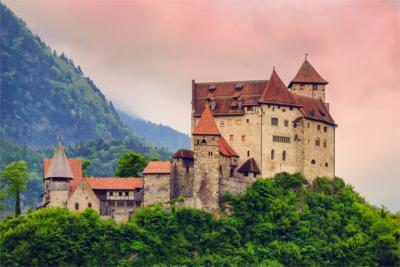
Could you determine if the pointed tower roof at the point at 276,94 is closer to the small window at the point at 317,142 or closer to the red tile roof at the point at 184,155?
the small window at the point at 317,142

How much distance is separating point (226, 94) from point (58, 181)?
1963 centimetres

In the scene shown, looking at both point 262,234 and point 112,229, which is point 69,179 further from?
point 262,234

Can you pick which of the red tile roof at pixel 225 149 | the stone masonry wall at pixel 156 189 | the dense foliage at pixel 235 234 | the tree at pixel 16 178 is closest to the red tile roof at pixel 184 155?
the stone masonry wall at pixel 156 189

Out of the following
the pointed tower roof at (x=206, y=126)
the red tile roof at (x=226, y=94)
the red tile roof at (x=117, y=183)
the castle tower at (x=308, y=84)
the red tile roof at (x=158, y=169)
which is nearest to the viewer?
the pointed tower roof at (x=206, y=126)

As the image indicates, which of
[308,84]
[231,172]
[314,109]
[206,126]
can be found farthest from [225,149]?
[308,84]

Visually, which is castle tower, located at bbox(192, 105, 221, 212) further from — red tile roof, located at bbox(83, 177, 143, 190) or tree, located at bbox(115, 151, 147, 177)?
tree, located at bbox(115, 151, 147, 177)

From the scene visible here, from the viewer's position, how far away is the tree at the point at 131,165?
120688mm

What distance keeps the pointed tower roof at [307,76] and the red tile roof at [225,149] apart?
483 inches

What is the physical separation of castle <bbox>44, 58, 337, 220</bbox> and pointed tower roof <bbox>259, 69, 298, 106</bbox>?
97 mm

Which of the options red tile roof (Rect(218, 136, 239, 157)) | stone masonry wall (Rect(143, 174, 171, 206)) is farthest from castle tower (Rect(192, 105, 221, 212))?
stone masonry wall (Rect(143, 174, 171, 206))

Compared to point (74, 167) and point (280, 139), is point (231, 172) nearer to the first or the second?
point (280, 139)

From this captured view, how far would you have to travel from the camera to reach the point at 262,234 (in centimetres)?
10725

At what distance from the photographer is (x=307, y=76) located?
121 metres

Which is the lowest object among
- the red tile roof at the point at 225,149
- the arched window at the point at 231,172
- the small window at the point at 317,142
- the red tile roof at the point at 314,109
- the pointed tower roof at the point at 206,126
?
the arched window at the point at 231,172
